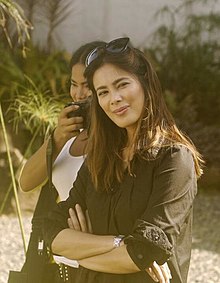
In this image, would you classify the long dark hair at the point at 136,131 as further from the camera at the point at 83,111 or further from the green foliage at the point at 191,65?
the green foliage at the point at 191,65

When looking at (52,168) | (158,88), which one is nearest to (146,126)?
(158,88)

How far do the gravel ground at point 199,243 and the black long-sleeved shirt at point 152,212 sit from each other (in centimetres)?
355

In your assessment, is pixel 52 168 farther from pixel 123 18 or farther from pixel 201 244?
pixel 123 18

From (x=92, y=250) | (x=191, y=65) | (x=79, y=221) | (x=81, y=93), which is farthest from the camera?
(x=191, y=65)

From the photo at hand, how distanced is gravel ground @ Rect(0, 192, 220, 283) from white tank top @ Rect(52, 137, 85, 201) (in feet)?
9.72

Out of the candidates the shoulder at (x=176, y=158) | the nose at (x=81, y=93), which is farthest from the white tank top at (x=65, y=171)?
the shoulder at (x=176, y=158)

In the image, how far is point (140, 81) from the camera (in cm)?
255

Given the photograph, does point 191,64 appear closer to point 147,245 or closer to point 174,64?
point 174,64

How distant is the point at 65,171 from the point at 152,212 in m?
0.75

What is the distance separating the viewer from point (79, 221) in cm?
264

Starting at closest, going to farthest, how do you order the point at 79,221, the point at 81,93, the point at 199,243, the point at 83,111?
the point at 79,221 → the point at 83,111 → the point at 81,93 → the point at 199,243

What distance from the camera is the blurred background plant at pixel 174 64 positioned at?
888 centimetres

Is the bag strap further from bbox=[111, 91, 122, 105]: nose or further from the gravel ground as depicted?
the gravel ground

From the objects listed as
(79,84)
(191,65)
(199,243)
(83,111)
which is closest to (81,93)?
(79,84)
